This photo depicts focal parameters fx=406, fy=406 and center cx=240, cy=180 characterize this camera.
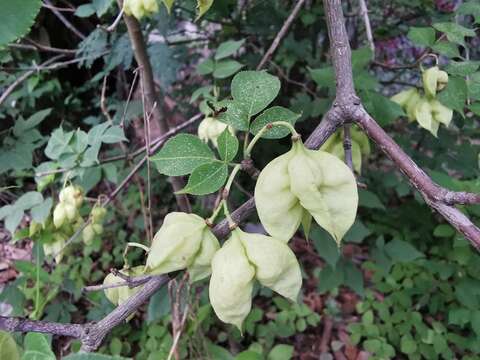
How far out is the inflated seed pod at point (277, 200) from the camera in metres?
0.48

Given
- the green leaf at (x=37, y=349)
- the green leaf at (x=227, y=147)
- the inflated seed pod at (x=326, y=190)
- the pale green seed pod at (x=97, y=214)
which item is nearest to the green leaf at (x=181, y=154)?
the green leaf at (x=227, y=147)

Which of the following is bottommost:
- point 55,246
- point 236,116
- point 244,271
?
point 55,246

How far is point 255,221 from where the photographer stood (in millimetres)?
1627

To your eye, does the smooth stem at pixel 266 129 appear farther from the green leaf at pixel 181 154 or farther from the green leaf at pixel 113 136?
the green leaf at pixel 113 136

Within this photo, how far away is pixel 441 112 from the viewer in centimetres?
91

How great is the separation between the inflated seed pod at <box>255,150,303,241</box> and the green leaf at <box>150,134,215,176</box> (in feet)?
0.29

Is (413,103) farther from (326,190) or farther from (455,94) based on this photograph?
(326,190)

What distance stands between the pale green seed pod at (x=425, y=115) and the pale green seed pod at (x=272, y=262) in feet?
1.94

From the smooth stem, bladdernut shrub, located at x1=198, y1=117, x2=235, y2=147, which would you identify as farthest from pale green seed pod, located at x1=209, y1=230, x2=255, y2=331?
bladdernut shrub, located at x1=198, y1=117, x2=235, y2=147

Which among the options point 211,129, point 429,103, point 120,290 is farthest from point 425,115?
point 120,290

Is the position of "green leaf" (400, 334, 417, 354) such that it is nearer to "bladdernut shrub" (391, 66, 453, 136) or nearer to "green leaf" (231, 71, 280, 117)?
"bladdernut shrub" (391, 66, 453, 136)

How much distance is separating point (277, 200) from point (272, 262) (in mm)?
73

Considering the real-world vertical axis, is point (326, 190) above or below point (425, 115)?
above

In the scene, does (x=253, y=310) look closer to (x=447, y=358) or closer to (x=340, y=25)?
(x=447, y=358)
